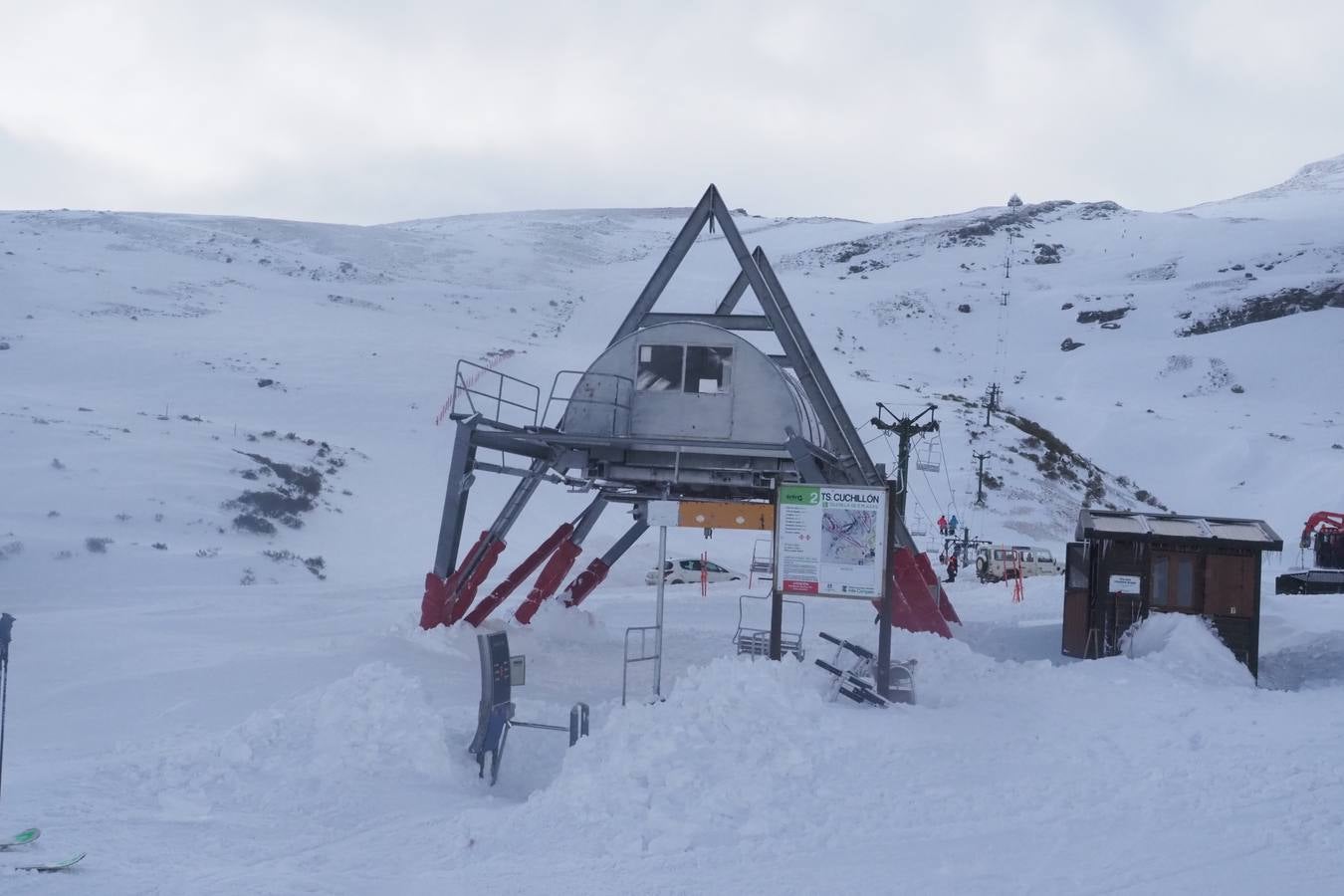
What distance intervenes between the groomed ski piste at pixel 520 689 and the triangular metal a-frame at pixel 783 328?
Answer: 11.3 ft

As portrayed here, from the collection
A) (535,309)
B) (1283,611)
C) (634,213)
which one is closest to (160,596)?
(1283,611)

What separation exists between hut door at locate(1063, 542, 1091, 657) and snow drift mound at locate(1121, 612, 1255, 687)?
1148 millimetres

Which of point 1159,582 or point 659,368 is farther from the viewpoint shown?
point 659,368

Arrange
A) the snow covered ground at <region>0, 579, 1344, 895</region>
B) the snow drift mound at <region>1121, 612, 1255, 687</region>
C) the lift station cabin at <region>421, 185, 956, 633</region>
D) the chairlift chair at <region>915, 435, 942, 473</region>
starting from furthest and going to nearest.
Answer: the chairlift chair at <region>915, 435, 942, 473</region>
the lift station cabin at <region>421, 185, 956, 633</region>
the snow drift mound at <region>1121, 612, 1255, 687</region>
the snow covered ground at <region>0, 579, 1344, 895</region>

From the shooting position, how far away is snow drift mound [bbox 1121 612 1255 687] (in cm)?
1448

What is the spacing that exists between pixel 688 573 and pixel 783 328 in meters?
14.3

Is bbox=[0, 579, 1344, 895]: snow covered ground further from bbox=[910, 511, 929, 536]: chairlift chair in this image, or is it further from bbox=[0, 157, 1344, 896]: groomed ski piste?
bbox=[910, 511, 929, 536]: chairlift chair

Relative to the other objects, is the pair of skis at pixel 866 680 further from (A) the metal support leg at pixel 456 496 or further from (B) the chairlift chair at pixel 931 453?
(B) the chairlift chair at pixel 931 453

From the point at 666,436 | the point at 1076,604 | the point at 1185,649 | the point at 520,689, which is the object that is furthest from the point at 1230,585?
the point at 520,689

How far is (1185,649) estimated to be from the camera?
15.2m

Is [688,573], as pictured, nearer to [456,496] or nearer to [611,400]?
[611,400]

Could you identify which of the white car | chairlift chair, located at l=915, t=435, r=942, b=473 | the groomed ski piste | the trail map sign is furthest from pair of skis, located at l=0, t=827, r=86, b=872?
chairlift chair, located at l=915, t=435, r=942, b=473

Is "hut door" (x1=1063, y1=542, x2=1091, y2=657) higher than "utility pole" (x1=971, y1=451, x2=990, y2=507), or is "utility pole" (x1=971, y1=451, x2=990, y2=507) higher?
"utility pole" (x1=971, y1=451, x2=990, y2=507)

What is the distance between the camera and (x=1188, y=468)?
57062 millimetres
